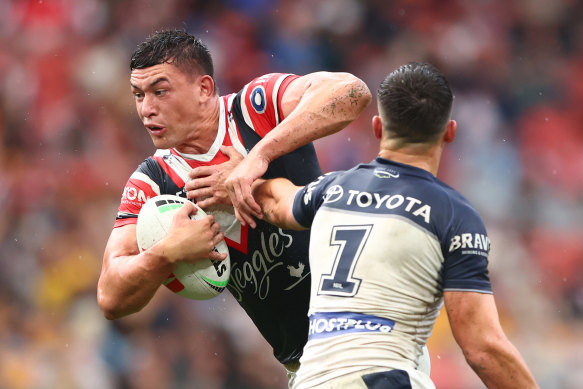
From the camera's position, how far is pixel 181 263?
4.71m

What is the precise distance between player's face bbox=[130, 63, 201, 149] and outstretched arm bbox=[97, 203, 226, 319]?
49 cm

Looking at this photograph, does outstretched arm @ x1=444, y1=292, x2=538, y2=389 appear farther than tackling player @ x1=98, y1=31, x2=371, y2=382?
No

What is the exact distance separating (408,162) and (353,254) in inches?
19.0

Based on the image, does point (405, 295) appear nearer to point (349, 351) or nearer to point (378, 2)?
point (349, 351)

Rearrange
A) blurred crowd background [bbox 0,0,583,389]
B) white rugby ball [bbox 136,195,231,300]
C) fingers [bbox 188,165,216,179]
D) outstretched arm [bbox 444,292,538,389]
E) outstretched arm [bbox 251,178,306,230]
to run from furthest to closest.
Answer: blurred crowd background [bbox 0,0,583,389]
fingers [bbox 188,165,216,179]
white rugby ball [bbox 136,195,231,300]
outstretched arm [bbox 251,178,306,230]
outstretched arm [bbox 444,292,538,389]

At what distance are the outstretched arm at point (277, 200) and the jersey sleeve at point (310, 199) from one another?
0.19ft

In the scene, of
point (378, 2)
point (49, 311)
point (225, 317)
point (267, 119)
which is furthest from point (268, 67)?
point (267, 119)

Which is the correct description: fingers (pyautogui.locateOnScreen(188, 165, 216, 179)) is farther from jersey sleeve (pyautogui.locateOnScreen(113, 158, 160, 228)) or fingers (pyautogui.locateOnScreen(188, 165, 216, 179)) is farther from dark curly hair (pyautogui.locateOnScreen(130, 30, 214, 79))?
A: dark curly hair (pyautogui.locateOnScreen(130, 30, 214, 79))

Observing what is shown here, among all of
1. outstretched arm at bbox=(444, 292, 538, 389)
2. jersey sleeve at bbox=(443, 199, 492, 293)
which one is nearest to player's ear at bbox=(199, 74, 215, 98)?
jersey sleeve at bbox=(443, 199, 492, 293)

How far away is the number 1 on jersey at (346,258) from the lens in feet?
11.9

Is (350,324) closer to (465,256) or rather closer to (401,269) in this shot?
(401,269)

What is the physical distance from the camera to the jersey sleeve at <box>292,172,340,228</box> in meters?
3.92

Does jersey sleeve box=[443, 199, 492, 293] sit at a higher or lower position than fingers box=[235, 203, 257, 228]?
lower

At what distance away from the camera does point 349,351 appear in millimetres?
3605
